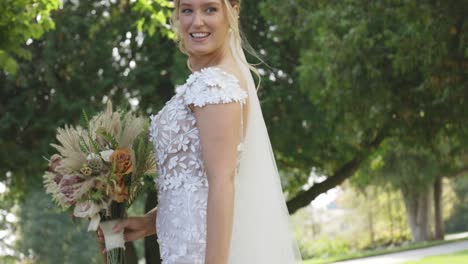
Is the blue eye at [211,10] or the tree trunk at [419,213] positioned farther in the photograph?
the tree trunk at [419,213]

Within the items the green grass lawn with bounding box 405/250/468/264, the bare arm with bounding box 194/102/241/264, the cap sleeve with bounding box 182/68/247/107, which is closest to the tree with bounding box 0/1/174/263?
the green grass lawn with bounding box 405/250/468/264

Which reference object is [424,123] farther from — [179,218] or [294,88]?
[179,218]

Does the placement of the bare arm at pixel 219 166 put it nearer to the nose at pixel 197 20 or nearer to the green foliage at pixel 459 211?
the nose at pixel 197 20

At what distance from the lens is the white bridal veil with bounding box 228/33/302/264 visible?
3250 mm

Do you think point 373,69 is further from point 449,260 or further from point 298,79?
point 449,260

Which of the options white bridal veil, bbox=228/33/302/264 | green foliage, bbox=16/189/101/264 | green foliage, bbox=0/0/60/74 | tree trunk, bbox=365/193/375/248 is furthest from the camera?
tree trunk, bbox=365/193/375/248

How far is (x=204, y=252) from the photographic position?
3125mm

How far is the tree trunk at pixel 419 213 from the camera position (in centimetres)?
3728

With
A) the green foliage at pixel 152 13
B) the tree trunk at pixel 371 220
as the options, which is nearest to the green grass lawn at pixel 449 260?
the green foliage at pixel 152 13

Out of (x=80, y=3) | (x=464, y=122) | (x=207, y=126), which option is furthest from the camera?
(x=80, y=3)

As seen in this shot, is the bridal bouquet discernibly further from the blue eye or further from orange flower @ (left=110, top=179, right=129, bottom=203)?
the blue eye

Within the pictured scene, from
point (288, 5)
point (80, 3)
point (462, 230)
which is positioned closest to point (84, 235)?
point (80, 3)

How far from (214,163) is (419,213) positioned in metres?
35.9

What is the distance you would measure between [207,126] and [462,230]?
59321 mm
